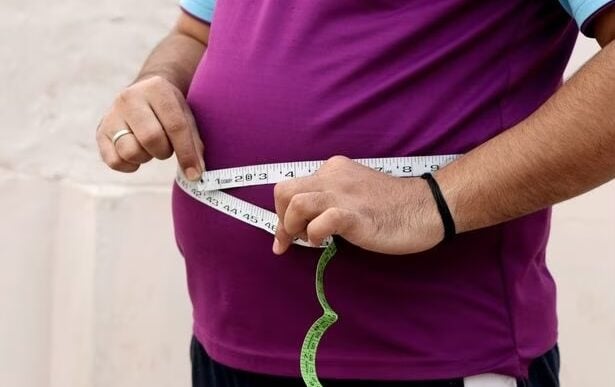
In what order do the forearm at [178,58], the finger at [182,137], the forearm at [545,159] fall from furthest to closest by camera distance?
the forearm at [178,58] → the finger at [182,137] → the forearm at [545,159]

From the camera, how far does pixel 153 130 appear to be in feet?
3.46

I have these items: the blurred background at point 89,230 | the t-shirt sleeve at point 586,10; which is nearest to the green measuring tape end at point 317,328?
the t-shirt sleeve at point 586,10

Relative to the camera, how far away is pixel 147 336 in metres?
1.99

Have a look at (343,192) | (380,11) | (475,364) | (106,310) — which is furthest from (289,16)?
(106,310)

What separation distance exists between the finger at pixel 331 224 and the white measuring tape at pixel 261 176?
0.10m

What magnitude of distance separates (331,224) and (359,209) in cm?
4

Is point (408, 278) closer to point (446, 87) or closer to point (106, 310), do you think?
point (446, 87)

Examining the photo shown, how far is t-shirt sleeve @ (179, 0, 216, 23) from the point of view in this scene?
4.43ft

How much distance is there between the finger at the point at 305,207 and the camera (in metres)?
0.85

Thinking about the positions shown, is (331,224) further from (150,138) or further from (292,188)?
(150,138)

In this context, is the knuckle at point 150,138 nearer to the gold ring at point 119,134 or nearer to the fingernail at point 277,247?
the gold ring at point 119,134

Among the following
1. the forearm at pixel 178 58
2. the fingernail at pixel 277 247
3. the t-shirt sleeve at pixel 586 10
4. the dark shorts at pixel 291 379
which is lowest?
the dark shorts at pixel 291 379

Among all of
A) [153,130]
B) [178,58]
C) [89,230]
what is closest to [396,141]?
[153,130]

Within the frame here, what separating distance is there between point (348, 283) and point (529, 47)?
327mm
